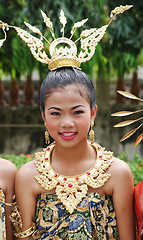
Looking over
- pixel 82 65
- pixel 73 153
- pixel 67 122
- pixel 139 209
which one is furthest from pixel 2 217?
pixel 82 65

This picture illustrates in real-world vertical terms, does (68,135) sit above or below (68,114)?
below

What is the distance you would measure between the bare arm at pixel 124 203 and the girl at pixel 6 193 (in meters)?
0.59

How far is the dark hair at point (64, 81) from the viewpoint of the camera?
2020 mm

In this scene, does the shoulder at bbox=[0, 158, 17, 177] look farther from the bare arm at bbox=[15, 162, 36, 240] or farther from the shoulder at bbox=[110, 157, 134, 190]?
the shoulder at bbox=[110, 157, 134, 190]

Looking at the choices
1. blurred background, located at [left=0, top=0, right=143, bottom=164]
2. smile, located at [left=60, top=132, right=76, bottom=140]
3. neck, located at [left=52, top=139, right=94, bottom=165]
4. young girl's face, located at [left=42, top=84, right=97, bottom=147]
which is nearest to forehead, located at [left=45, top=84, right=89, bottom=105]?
young girl's face, located at [left=42, top=84, right=97, bottom=147]

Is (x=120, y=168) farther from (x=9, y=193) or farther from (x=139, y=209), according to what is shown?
(x=9, y=193)

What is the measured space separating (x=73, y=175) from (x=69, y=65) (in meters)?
0.61

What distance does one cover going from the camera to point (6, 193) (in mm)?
2141

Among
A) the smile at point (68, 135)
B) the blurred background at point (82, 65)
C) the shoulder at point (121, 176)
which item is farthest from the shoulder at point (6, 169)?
the blurred background at point (82, 65)

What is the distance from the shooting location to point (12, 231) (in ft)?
7.18

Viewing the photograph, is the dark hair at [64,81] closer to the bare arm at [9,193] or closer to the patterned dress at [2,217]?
the bare arm at [9,193]

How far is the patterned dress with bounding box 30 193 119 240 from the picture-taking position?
2025 mm

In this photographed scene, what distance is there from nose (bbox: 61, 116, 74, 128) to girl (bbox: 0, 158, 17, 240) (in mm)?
444

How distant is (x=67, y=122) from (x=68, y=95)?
0.14m
